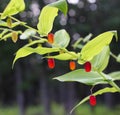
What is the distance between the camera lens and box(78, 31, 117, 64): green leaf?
71 cm

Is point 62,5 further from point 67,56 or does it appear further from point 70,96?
point 70,96

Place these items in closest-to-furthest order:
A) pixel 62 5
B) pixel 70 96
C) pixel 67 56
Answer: pixel 62 5 → pixel 67 56 → pixel 70 96

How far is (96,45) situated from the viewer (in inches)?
28.4

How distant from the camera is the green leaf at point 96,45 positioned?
71 cm

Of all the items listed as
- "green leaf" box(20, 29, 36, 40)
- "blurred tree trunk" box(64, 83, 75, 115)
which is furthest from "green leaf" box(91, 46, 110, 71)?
"blurred tree trunk" box(64, 83, 75, 115)

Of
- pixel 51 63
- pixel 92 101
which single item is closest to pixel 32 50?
pixel 51 63

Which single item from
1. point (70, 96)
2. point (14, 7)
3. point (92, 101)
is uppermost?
point (14, 7)

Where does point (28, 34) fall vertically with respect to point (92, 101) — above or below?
above

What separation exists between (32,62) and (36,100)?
35.9 ft

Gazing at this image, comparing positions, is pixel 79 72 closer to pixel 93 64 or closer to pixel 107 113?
pixel 93 64

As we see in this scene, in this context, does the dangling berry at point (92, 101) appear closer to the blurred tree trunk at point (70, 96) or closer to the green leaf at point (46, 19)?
the green leaf at point (46, 19)

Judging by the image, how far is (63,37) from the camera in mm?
824

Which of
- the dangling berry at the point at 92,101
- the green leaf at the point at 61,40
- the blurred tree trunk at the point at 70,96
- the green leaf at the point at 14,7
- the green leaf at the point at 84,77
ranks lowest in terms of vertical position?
the blurred tree trunk at the point at 70,96

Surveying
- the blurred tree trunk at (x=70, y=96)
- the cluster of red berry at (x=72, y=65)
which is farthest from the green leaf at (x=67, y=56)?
the blurred tree trunk at (x=70, y=96)
